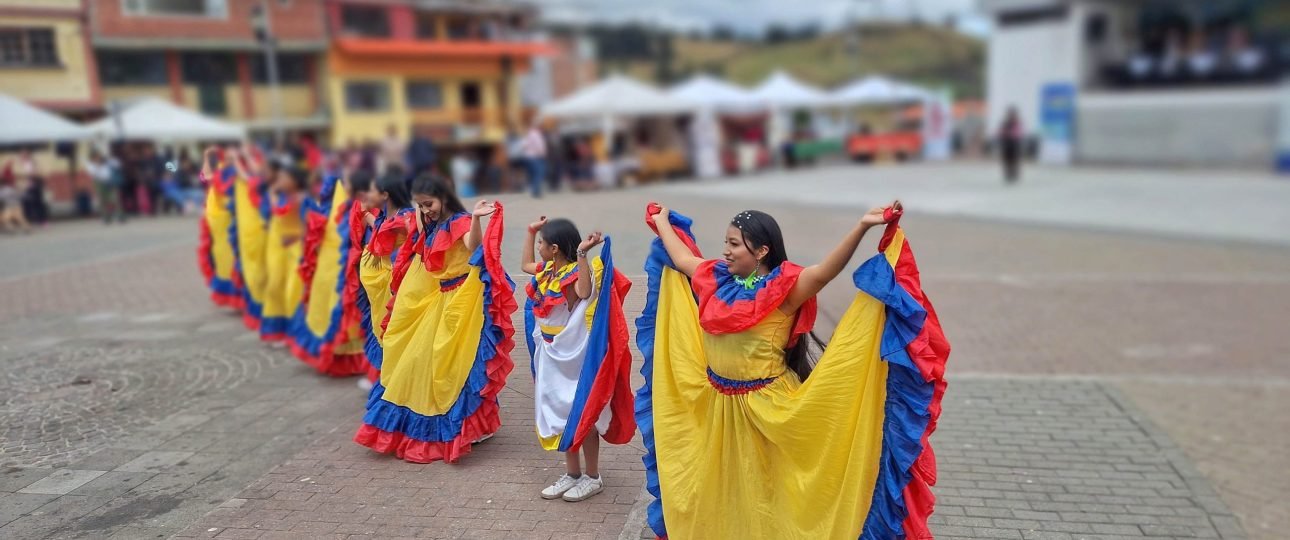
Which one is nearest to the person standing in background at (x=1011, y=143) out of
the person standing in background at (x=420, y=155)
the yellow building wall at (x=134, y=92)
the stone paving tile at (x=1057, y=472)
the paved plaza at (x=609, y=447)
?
→ the paved plaza at (x=609, y=447)

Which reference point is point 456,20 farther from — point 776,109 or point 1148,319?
point 1148,319

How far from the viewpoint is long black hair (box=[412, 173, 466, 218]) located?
511 cm

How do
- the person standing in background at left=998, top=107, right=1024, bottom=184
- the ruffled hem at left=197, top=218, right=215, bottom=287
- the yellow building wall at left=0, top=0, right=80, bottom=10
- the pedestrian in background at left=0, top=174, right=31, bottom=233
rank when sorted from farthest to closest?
the yellow building wall at left=0, top=0, right=80, bottom=10
the person standing in background at left=998, top=107, right=1024, bottom=184
the pedestrian in background at left=0, top=174, right=31, bottom=233
the ruffled hem at left=197, top=218, right=215, bottom=287

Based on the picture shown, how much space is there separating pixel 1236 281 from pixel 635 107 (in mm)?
14962

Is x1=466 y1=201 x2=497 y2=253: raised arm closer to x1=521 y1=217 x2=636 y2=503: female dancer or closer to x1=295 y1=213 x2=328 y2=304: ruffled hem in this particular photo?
x1=521 y1=217 x2=636 y2=503: female dancer

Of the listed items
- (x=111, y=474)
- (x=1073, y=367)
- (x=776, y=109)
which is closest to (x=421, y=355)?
(x=111, y=474)

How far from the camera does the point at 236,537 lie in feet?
13.8

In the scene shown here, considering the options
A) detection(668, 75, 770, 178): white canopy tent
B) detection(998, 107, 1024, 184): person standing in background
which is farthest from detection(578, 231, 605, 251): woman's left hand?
detection(668, 75, 770, 178): white canopy tent

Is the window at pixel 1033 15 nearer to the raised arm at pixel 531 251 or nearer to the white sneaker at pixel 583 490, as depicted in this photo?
the raised arm at pixel 531 251

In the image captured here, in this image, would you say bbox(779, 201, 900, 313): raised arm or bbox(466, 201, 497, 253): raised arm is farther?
bbox(466, 201, 497, 253): raised arm

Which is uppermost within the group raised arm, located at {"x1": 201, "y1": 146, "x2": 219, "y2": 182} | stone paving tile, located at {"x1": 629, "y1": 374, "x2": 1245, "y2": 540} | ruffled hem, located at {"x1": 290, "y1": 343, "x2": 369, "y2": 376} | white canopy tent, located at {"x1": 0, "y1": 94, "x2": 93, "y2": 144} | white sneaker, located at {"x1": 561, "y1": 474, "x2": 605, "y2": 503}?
white canopy tent, located at {"x1": 0, "y1": 94, "x2": 93, "y2": 144}

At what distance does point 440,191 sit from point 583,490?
6.07ft

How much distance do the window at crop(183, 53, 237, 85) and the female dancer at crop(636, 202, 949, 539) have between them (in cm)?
3182

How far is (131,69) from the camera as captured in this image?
29.5 metres
